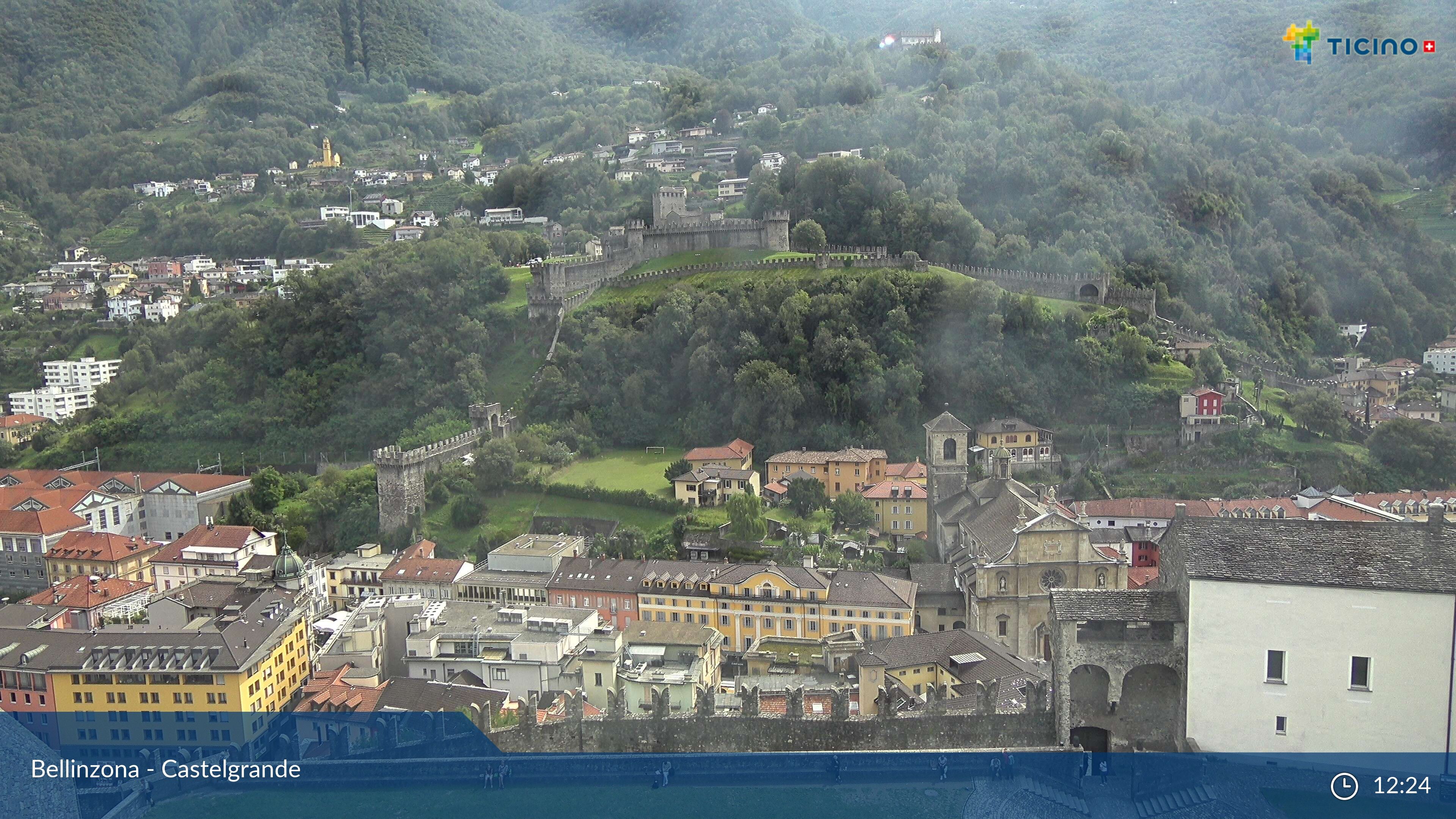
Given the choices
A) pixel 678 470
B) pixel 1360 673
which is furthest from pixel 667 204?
pixel 1360 673

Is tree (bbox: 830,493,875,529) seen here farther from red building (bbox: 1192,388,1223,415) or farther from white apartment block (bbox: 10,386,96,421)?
white apartment block (bbox: 10,386,96,421)

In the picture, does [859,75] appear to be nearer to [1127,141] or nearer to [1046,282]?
[1127,141]

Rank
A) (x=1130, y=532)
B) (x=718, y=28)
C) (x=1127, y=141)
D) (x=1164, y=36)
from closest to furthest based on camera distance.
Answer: (x=1130, y=532) < (x=1127, y=141) < (x=1164, y=36) < (x=718, y=28)

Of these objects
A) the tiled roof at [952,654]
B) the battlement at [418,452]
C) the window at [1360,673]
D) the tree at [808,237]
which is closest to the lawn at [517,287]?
the battlement at [418,452]

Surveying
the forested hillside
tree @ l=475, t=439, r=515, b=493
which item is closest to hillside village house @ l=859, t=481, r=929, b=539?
tree @ l=475, t=439, r=515, b=493

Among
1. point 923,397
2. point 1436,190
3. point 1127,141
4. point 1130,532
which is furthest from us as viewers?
point 1436,190

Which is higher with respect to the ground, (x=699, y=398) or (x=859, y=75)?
(x=859, y=75)

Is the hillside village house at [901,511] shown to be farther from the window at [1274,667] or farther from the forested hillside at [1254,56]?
the forested hillside at [1254,56]

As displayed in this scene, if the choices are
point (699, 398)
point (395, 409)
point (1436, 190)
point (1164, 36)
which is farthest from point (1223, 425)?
point (1164, 36)
